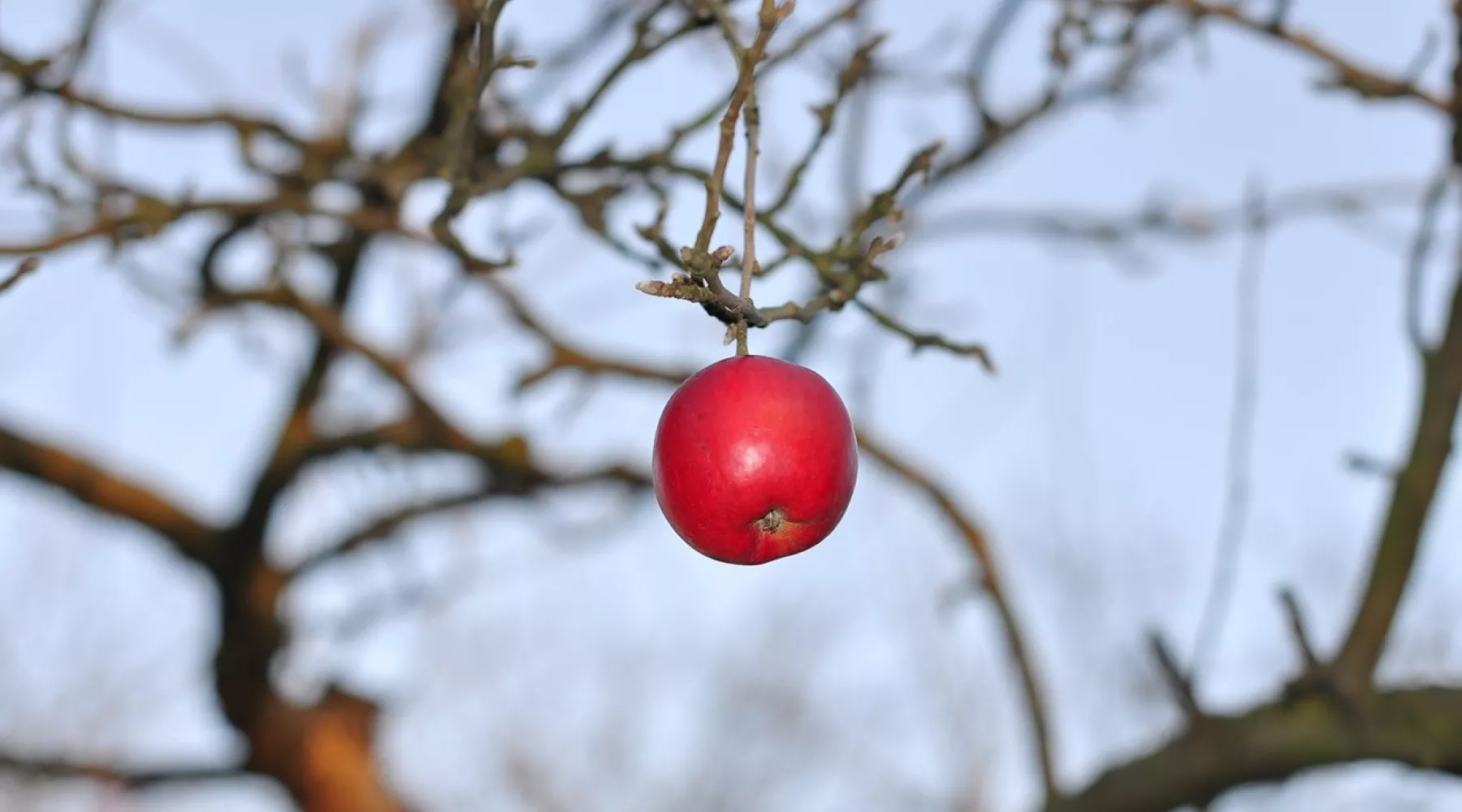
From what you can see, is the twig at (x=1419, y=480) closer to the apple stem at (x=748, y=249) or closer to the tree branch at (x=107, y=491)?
the apple stem at (x=748, y=249)

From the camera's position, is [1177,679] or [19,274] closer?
[19,274]

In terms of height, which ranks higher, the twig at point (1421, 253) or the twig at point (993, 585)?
the twig at point (1421, 253)

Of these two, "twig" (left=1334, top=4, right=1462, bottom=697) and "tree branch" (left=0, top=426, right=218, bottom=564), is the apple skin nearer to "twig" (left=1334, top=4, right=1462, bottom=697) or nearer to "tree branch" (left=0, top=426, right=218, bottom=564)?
"twig" (left=1334, top=4, right=1462, bottom=697)

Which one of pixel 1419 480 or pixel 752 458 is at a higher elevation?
pixel 752 458

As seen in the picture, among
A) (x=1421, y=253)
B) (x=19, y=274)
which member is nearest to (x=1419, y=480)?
(x=1421, y=253)

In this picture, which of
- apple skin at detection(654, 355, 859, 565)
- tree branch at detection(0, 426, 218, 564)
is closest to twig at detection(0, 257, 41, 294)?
apple skin at detection(654, 355, 859, 565)

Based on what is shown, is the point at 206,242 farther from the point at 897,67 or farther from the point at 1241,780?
the point at 1241,780

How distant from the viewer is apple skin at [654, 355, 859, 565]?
1250mm

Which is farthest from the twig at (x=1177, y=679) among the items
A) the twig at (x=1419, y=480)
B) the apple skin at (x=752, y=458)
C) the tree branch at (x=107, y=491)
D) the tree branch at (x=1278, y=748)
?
the tree branch at (x=107, y=491)

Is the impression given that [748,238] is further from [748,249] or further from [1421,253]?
[1421,253]

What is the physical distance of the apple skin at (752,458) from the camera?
125 centimetres

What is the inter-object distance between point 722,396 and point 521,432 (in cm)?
244

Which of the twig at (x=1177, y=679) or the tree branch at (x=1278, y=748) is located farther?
the twig at (x=1177, y=679)

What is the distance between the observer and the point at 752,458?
1.24 metres
